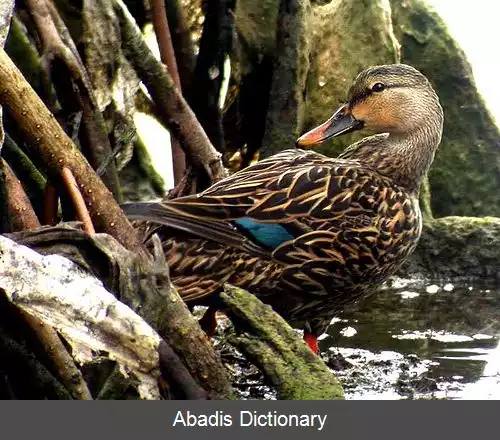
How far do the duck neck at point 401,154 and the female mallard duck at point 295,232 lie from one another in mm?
26

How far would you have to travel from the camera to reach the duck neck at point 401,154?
6.84m

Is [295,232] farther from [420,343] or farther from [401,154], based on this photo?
[420,343]

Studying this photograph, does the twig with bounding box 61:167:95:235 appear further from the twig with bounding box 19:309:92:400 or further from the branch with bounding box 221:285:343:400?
the branch with bounding box 221:285:343:400

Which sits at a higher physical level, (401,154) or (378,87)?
(378,87)

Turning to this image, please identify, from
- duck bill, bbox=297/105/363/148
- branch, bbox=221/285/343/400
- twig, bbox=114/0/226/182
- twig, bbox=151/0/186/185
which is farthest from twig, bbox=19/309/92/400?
twig, bbox=151/0/186/185

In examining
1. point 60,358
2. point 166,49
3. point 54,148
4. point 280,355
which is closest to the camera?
point 60,358

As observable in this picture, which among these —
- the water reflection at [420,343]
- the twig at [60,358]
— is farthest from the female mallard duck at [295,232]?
the twig at [60,358]

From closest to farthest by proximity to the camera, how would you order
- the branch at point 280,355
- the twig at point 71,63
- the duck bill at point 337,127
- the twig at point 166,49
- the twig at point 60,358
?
1. the twig at point 60,358
2. the branch at point 280,355
3. the twig at point 71,63
4. the duck bill at point 337,127
5. the twig at point 166,49

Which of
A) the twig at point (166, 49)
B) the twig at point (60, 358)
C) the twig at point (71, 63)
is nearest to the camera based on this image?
the twig at point (60, 358)

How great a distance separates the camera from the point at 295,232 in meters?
6.23

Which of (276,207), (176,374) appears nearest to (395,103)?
(276,207)

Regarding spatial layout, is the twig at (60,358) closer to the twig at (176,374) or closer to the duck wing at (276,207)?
the twig at (176,374)

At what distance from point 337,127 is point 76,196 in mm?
2233
